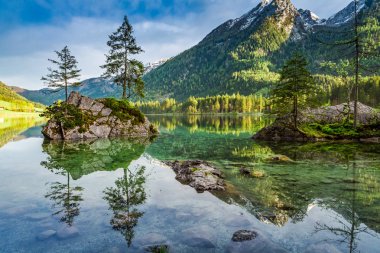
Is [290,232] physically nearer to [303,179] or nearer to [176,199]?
[176,199]

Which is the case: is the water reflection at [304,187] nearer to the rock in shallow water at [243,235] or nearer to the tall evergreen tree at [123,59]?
the rock in shallow water at [243,235]

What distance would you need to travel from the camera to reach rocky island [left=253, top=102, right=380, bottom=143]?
37.1 m

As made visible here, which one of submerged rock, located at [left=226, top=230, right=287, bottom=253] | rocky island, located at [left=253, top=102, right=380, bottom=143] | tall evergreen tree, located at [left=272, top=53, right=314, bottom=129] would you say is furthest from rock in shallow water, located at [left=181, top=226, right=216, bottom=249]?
rocky island, located at [left=253, top=102, right=380, bottom=143]

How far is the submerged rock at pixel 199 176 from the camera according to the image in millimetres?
15041

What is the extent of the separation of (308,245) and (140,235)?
5.47 m

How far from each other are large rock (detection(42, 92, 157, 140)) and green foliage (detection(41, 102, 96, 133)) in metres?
0.33

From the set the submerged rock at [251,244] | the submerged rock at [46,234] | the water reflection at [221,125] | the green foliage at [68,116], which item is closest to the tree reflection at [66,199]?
the submerged rock at [46,234]

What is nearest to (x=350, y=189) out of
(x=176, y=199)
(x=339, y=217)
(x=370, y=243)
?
(x=339, y=217)

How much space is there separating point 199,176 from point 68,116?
3171 centimetres

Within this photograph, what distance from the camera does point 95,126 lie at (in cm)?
4394

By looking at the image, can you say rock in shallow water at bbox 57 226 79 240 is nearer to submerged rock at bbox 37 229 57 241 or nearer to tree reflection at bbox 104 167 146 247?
submerged rock at bbox 37 229 57 241

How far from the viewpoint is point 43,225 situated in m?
10.0

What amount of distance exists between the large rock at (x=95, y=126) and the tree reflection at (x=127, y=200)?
2691 cm

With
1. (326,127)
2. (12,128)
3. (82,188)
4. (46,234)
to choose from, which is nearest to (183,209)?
(46,234)
